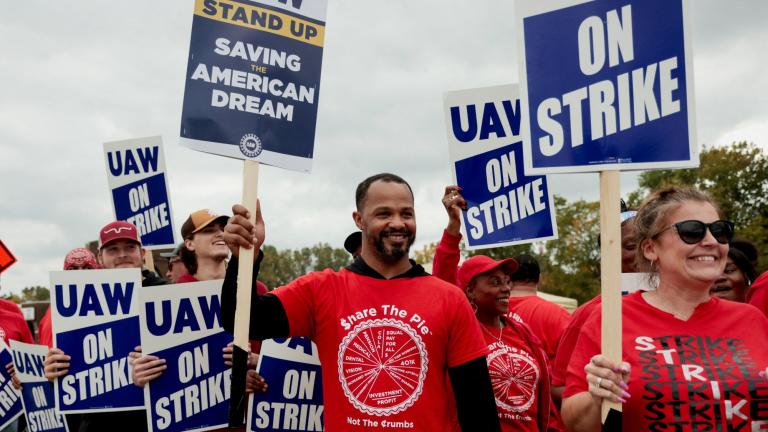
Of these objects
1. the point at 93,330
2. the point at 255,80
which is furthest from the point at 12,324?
the point at 255,80

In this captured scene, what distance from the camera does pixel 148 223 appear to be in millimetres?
6652

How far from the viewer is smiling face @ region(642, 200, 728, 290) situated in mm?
2893

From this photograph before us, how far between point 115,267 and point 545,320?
10.6 ft

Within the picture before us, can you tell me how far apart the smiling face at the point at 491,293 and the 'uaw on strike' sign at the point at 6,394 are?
367 centimetres

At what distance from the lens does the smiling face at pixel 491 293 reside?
189 inches

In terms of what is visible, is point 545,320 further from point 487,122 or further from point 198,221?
point 198,221

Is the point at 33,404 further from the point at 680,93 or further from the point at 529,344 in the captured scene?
the point at 680,93

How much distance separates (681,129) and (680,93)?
0.49 ft

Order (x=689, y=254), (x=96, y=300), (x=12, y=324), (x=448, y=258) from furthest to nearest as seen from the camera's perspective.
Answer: (x=12, y=324) → (x=96, y=300) → (x=448, y=258) → (x=689, y=254)

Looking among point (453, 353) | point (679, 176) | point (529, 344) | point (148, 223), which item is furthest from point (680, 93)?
point (679, 176)

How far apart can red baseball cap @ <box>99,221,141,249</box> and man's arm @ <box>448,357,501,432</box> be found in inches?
121

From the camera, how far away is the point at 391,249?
3.28 metres

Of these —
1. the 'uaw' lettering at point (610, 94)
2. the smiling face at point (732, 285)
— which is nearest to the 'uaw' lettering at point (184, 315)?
Result: the 'uaw' lettering at point (610, 94)

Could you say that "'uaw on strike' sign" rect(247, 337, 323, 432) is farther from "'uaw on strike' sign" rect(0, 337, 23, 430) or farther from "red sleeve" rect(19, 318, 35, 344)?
"red sleeve" rect(19, 318, 35, 344)
